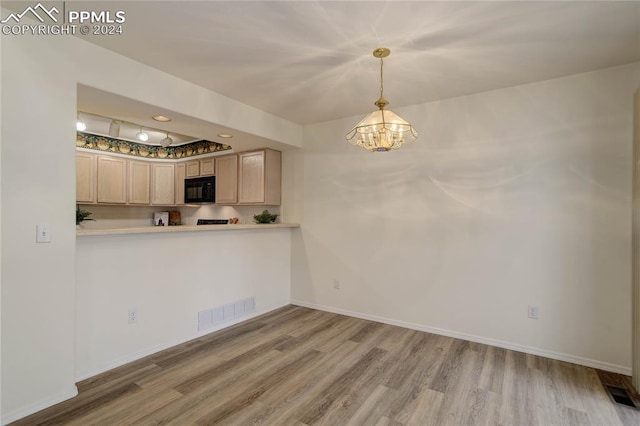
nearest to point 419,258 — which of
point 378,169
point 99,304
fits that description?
point 378,169

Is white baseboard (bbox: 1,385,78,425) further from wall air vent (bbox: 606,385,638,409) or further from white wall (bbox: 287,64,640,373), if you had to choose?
wall air vent (bbox: 606,385,638,409)

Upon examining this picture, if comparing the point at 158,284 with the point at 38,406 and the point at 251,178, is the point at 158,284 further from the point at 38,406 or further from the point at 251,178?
the point at 251,178

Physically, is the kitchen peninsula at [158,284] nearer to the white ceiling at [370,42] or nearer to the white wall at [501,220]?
the white wall at [501,220]

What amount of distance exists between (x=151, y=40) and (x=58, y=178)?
3.80 feet

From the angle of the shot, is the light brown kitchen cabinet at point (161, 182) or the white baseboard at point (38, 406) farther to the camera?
the light brown kitchen cabinet at point (161, 182)

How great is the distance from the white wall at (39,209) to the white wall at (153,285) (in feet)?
0.88

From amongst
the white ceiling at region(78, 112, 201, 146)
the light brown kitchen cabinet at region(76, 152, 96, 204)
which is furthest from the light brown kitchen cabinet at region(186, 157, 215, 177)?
the light brown kitchen cabinet at region(76, 152, 96, 204)

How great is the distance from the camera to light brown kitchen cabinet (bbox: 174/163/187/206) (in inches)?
224

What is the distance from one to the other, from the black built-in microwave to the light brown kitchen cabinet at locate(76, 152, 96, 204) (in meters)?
1.41

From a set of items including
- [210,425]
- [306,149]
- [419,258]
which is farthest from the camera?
[306,149]

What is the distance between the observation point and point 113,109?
9.14 feet

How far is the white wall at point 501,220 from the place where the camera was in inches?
104

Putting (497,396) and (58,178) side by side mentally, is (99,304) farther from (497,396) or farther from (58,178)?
(497,396)

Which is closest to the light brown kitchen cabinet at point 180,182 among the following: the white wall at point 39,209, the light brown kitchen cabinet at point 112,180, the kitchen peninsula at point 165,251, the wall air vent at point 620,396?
the kitchen peninsula at point 165,251
